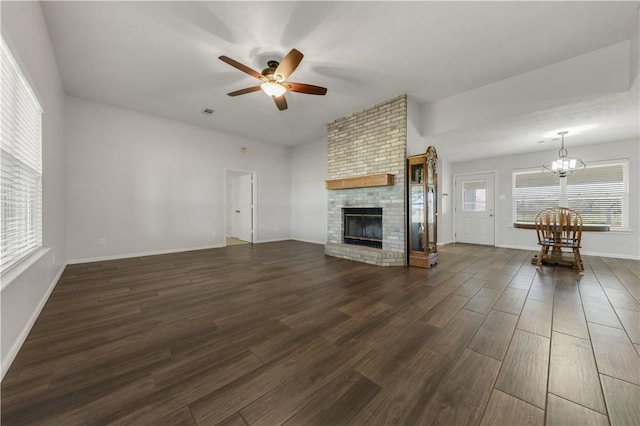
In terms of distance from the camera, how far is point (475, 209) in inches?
266

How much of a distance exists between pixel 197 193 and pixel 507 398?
5930 mm

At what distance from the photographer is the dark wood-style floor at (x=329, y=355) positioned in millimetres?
1108

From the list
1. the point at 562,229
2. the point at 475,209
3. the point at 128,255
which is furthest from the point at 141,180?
the point at 475,209

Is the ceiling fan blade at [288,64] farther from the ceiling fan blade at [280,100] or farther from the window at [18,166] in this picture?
the window at [18,166]

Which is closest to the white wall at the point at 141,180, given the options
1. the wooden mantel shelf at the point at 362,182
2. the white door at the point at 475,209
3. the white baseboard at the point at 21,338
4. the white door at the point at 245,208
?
the white door at the point at 245,208

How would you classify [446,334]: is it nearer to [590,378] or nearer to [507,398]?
[507,398]

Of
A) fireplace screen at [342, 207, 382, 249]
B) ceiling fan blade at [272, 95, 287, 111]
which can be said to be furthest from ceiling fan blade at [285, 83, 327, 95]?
fireplace screen at [342, 207, 382, 249]

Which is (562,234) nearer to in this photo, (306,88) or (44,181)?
(306,88)

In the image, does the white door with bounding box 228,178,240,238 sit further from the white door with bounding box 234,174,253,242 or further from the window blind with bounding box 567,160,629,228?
the window blind with bounding box 567,160,629,228

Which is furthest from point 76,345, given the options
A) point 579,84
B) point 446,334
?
point 579,84

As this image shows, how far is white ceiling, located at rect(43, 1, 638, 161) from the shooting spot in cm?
231

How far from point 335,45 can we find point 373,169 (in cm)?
225

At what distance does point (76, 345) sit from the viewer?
1638 mm

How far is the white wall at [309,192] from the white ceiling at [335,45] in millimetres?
2463
